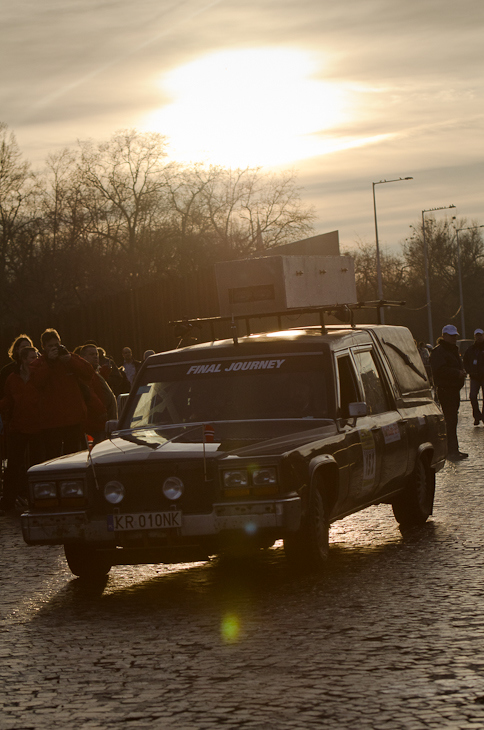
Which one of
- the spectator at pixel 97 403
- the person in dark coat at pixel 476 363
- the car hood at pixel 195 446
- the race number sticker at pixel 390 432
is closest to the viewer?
the car hood at pixel 195 446

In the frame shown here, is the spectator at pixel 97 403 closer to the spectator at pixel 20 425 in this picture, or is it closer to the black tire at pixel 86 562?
the spectator at pixel 20 425

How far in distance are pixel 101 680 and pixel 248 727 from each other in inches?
45.8

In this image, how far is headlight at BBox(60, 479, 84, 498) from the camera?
7.70 metres

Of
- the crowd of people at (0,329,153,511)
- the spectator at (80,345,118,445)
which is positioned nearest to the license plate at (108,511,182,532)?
the crowd of people at (0,329,153,511)

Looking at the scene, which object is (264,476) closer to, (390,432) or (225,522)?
(225,522)

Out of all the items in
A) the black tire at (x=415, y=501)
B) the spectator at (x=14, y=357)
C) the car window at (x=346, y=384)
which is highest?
the spectator at (x=14, y=357)

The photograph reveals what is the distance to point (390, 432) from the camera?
962cm

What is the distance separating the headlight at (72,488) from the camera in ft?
25.3

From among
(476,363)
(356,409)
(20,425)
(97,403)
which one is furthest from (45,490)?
(476,363)

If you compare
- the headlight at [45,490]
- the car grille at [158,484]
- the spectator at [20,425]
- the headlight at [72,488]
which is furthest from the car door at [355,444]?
the spectator at [20,425]

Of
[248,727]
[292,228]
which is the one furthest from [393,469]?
[292,228]

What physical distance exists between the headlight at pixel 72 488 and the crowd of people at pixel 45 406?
4.39 m

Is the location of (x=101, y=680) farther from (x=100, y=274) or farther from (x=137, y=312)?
(x=100, y=274)

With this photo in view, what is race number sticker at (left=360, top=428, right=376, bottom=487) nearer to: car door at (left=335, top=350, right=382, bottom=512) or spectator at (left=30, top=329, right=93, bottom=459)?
car door at (left=335, top=350, right=382, bottom=512)
